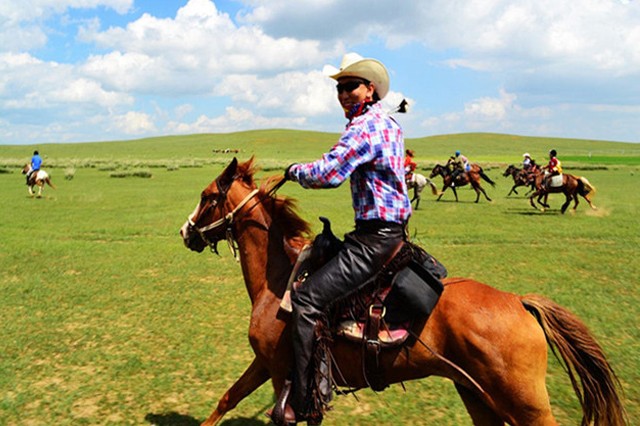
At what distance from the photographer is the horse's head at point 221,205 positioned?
4113 millimetres

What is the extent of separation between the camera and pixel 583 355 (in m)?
3.40

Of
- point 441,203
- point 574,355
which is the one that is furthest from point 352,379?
point 441,203

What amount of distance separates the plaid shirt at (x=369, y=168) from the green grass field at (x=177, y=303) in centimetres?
243

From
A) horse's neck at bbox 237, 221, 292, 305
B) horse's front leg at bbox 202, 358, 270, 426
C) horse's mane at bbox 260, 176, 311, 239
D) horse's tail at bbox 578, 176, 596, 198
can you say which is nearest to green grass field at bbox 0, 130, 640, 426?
horse's front leg at bbox 202, 358, 270, 426

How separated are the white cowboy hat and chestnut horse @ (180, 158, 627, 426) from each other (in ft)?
3.69

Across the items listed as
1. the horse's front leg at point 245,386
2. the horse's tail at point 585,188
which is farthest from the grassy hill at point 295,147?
the horse's front leg at point 245,386

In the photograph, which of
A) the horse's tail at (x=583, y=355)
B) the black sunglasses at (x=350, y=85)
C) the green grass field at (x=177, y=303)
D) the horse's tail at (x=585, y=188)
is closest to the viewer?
the horse's tail at (x=583, y=355)

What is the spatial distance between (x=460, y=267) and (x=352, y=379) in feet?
25.2

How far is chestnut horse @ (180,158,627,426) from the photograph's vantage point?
10.5 feet

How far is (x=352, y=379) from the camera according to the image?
3.74 meters

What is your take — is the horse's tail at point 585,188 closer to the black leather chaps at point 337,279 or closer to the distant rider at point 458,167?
the distant rider at point 458,167

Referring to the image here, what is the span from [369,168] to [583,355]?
1968 mm

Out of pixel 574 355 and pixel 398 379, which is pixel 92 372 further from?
pixel 574 355

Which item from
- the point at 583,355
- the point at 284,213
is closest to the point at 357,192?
the point at 284,213
